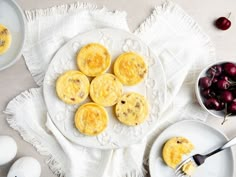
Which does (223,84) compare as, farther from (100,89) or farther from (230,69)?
(100,89)

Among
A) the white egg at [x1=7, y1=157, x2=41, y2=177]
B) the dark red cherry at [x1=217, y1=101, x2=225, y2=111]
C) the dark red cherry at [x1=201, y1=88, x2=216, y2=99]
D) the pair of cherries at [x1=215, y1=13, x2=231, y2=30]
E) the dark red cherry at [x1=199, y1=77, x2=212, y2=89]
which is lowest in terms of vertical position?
the white egg at [x1=7, y1=157, x2=41, y2=177]

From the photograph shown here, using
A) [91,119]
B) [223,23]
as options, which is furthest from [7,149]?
[223,23]

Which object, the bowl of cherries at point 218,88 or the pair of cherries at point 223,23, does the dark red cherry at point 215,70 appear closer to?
the bowl of cherries at point 218,88

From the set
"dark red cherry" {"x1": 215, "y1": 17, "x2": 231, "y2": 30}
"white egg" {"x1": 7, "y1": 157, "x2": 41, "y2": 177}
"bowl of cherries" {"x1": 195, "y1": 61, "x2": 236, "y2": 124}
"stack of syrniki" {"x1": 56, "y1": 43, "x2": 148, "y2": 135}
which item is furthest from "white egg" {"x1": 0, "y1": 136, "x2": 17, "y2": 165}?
"dark red cherry" {"x1": 215, "y1": 17, "x2": 231, "y2": 30}

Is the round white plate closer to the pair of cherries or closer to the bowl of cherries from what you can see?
the bowl of cherries

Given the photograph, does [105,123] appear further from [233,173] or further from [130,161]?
[233,173]

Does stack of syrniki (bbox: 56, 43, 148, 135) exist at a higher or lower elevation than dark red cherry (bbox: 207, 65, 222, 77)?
lower

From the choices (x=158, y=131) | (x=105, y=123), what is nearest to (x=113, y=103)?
(x=105, y=123)
